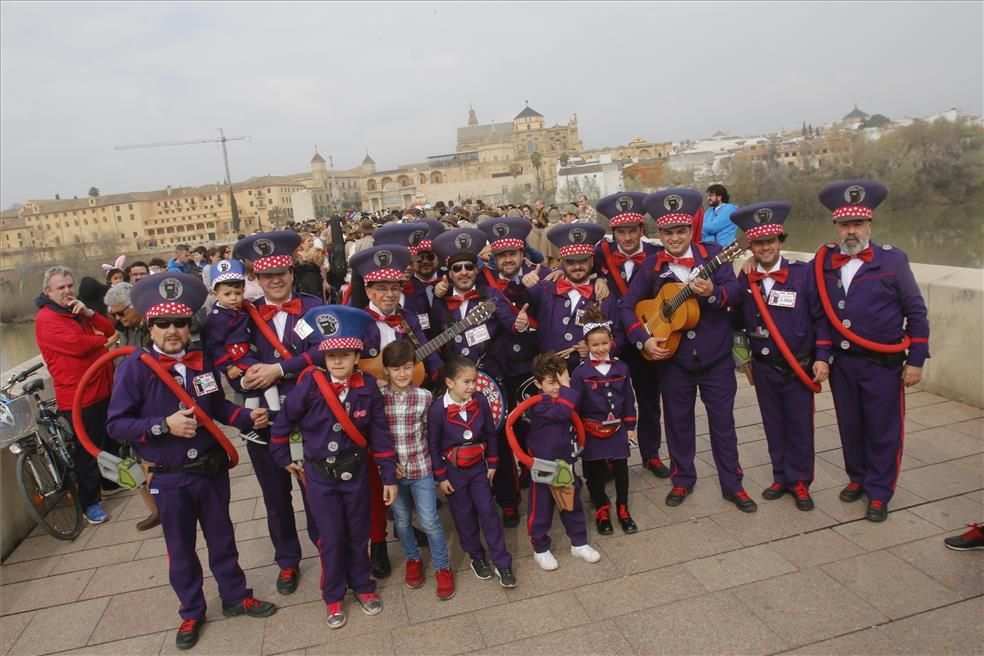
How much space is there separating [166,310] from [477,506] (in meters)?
2.11

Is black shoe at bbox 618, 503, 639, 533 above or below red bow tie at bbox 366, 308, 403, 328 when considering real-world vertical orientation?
below

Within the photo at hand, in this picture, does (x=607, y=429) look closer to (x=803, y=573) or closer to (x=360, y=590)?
(x=803, y=573)

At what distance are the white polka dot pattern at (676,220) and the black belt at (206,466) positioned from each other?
10.6 feet

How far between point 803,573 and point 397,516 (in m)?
2.43

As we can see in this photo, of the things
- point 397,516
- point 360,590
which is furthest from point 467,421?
point 360,590

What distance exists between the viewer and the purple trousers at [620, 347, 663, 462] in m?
5.27

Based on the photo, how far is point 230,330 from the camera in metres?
3.99

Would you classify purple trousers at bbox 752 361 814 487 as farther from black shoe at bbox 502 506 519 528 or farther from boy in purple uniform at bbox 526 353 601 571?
black shoe at bbox 502 506 519 528

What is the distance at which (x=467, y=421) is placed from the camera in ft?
12.8

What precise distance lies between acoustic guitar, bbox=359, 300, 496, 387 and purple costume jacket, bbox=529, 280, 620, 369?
0.59 metres

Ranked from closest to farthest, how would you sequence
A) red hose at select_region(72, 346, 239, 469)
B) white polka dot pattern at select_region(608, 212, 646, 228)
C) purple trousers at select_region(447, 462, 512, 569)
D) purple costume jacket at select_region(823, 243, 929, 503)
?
red hose at select_region(72, 346, 239, 469) → purple trousers at select_region(447, 462, 512, 569) → purple costume jacket at select_region(823, 243, 929, 503) → white polka dot pattern at select_region(608, 212, 646, 228)

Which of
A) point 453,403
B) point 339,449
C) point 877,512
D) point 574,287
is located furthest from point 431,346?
point 877,512

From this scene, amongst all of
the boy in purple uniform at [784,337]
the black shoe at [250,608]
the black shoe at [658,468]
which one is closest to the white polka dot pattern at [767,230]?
the boy in purple uniform at [784,337]

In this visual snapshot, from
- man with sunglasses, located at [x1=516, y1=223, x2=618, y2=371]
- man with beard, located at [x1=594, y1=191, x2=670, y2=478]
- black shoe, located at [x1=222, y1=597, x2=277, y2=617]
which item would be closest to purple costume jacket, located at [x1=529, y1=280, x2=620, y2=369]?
man with sunglasses, located at [x1=516, y1=223, x2=618, y2=371]
